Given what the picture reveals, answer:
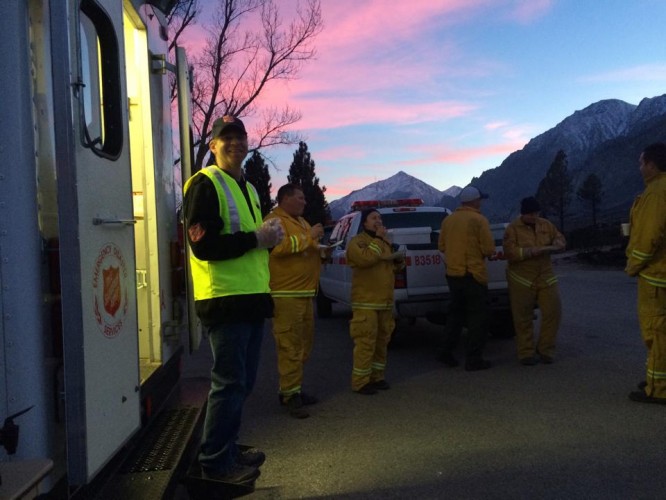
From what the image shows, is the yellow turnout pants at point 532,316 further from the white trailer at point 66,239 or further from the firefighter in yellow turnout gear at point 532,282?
the white trailer at point 66,239

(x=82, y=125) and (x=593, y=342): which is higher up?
(x=82, y=125)

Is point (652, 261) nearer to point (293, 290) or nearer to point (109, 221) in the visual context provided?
point (293, 290)

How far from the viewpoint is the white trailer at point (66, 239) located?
6.80ft

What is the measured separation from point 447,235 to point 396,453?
3.13m

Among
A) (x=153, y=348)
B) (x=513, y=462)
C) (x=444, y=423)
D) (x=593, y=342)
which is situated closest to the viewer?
(x=153, y=348)

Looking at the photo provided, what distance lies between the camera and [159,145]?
12.9 feet

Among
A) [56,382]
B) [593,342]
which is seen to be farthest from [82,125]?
[593,342]

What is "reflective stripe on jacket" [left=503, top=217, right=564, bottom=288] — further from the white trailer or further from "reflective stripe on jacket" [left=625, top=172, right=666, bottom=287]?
the white trailer

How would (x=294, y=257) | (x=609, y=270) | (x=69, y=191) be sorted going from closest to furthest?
(x=69, y=191), (x=294, y=257), (x=609, y=270)

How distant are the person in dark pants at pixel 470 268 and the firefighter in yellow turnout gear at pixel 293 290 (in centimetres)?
198

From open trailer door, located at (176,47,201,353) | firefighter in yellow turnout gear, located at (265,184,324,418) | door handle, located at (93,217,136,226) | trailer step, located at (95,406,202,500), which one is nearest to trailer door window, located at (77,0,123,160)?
door handle, located at (93,217,136,226)

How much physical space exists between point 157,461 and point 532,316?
5152 millimetres

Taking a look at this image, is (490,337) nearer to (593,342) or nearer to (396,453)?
(593,342)

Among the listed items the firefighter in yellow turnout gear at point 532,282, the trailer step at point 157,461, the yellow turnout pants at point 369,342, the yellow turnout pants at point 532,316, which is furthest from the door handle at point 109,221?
the yellow turnout pants at point 532,316
